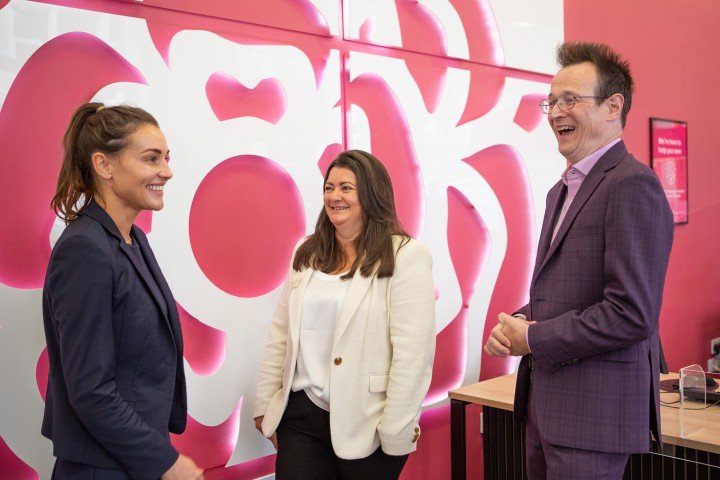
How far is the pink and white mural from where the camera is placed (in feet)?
6.65

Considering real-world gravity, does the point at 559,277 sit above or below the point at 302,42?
below

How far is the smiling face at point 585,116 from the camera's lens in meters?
1.83

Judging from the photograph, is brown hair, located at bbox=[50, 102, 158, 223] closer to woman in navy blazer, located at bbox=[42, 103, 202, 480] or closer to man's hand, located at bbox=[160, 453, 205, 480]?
woman in navy blazer, located at bbox=[42, 103, 202, 480]

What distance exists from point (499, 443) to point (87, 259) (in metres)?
2.09

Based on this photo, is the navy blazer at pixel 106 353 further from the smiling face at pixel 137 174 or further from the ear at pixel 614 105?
the ear at pixel 614 105

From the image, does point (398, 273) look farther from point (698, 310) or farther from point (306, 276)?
point (698, 310)

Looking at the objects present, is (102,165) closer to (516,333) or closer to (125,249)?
(125,249)

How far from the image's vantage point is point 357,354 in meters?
2.13

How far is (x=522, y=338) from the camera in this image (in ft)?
5.81

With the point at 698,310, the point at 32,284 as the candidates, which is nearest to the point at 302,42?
the point at 32,284

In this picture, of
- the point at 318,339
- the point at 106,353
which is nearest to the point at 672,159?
the point at 318,339

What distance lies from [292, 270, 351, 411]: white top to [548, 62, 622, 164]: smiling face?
85 cm

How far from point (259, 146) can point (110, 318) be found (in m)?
1.26

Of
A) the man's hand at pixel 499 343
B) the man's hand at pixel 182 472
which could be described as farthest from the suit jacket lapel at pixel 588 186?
the man's hand at pixel 182 472
